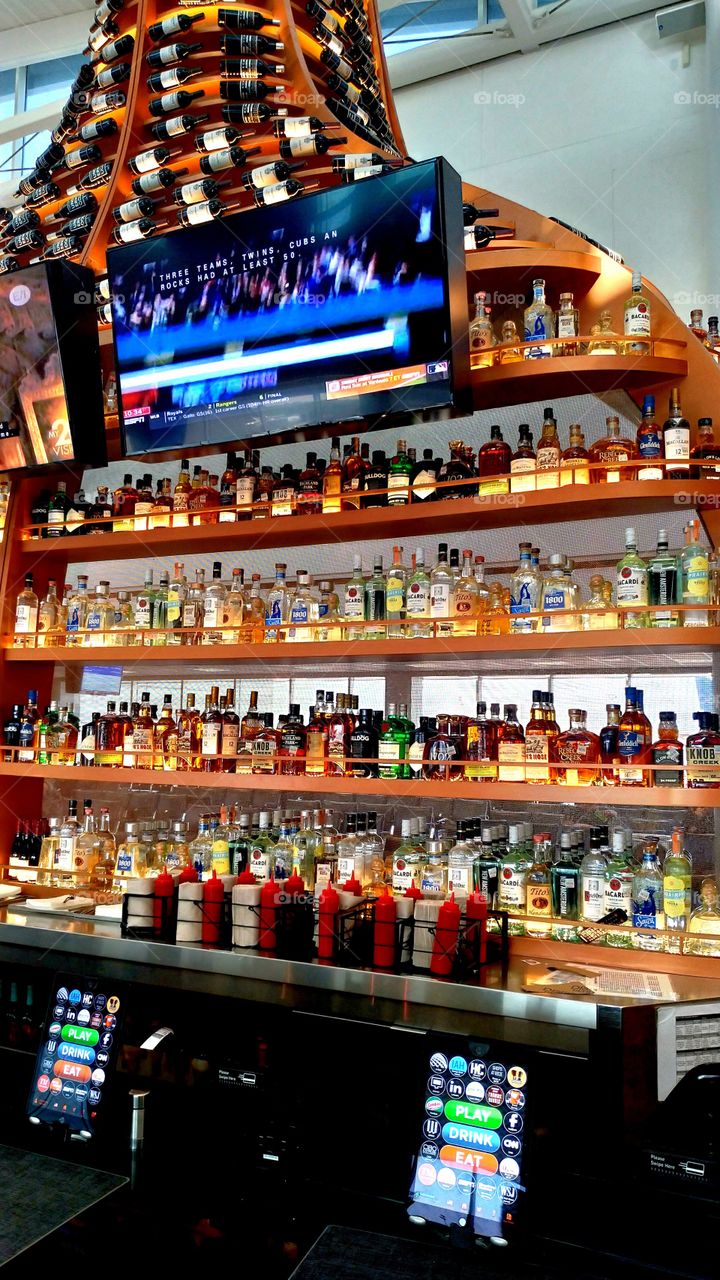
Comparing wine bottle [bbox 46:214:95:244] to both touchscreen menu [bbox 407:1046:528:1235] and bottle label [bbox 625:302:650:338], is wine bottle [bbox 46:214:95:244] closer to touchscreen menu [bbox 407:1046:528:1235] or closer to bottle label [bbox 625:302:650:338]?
bottle label [bbox 625:302:650:338]

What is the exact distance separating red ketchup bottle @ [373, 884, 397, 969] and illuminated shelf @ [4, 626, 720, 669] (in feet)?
2.74

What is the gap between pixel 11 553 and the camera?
409cm

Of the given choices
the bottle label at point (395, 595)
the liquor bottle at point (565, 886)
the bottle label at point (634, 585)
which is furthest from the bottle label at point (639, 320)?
the liquor bottle at point (565, 886)

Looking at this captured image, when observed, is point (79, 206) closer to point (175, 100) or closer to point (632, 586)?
point (175, 100)

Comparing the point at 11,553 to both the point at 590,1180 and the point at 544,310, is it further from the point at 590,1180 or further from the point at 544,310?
the point at 590,1180

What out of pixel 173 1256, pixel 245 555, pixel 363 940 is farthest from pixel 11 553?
pixel 173 1256

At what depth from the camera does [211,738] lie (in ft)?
11.9

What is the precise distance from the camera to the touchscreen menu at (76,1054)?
2648 millimetres

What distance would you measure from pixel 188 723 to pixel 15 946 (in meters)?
1.01

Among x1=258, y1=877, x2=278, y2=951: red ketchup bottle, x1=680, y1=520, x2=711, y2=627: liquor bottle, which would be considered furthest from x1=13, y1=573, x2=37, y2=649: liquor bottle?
x1=680, y1=520, x2=711, y2=627: liquor bottle

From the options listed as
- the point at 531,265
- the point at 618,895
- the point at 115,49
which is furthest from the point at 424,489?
the point at 115,49

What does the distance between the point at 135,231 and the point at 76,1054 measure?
3225 mm

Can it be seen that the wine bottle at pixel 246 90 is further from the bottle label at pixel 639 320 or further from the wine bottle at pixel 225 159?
the bottle label at pixel 639 320

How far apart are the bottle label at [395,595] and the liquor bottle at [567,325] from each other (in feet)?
3.16
